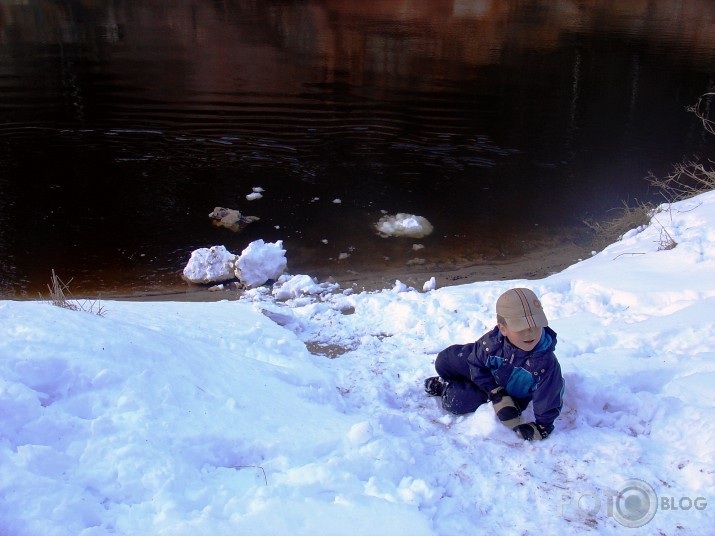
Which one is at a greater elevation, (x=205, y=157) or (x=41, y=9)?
(x=41, y=9)

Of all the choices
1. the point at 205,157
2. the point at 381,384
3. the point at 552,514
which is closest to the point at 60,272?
the point at 205,157

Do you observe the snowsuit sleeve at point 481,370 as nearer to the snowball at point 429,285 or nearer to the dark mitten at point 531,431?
the dark mitten at point 531,431

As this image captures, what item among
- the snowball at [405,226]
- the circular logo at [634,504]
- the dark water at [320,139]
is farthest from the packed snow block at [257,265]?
the circular logo at [634,504]

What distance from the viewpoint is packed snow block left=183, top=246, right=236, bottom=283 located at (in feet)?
22.0

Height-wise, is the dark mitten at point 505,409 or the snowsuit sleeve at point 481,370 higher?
the snowsuit sleeve at point 481,370

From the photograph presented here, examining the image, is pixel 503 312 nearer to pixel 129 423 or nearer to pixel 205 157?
pixel 129 423

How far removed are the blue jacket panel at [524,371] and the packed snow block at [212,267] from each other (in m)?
3.95

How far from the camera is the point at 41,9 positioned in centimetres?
2703

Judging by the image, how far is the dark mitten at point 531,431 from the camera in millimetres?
3033

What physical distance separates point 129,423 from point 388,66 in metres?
17.0

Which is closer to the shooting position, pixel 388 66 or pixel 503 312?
pixel 503 312

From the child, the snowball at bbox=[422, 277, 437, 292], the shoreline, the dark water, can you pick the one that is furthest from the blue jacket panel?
the dark water

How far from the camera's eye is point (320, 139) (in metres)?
11.8

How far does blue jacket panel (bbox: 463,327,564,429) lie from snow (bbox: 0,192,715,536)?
0.18 meters
